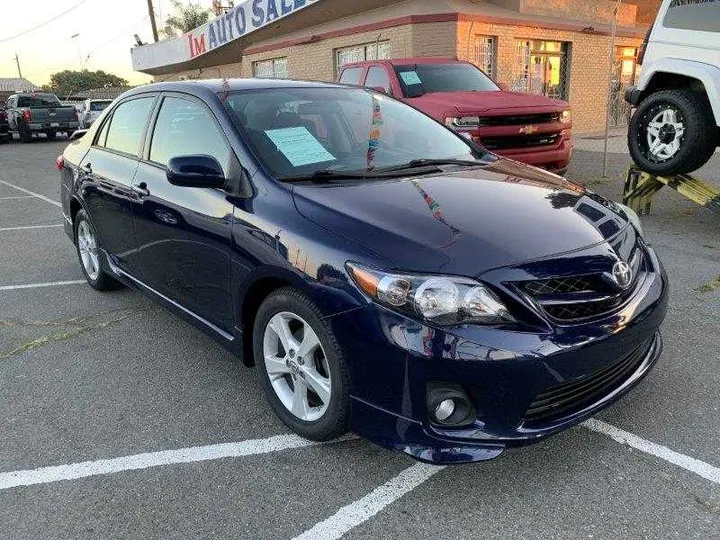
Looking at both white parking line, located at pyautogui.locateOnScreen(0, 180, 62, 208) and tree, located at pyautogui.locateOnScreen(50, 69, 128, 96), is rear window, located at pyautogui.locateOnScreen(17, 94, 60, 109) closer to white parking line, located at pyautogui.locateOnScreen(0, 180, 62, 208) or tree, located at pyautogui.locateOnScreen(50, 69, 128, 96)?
white parking line, located at pyautogui.locateOnScreen(0, 180, 62, 208)

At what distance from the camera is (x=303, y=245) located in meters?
2.54

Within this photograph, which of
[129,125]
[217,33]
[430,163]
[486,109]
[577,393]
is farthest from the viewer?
[217,33]

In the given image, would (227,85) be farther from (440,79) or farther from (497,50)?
(497,50)

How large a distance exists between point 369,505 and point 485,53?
14370mm

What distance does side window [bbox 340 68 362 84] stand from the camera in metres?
9.18

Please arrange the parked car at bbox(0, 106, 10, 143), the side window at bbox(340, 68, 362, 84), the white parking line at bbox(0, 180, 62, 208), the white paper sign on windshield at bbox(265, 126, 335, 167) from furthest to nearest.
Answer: the parked car at bbox(0, 106, 10, 143), the white parking line at bbox(0, 180, 62, 208), the side window at bbox(340, 68, 362, 84), the white paper sign on windshield at bbox(265, 126, 335, 167)

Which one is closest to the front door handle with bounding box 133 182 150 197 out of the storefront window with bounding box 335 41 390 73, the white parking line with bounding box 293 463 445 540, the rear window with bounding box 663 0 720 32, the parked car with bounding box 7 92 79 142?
the white parking line with bounding box 293 463 445 540

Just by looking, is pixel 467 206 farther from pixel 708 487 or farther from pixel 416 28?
pixel 416 28

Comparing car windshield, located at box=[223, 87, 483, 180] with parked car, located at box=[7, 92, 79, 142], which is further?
parked car, located at box=[7, 92, 79, 142]

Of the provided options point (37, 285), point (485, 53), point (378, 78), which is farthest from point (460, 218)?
point (485, 53)

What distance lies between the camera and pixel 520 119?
7379 millimetres

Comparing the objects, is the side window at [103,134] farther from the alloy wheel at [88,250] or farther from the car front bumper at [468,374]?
the car front bumper at [468,374]

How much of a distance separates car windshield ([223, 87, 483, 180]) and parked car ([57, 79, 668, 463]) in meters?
0.01

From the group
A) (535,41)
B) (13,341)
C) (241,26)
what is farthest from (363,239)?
(241,26)
